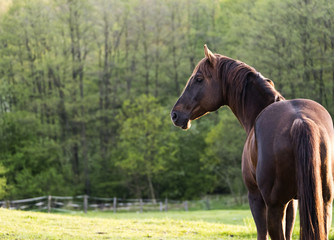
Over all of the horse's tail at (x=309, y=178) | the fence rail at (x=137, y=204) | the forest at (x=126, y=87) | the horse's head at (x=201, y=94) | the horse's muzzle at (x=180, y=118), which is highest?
the forest at (x=126, y=87)

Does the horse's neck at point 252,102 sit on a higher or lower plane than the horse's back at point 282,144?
higher

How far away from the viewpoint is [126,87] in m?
40.8

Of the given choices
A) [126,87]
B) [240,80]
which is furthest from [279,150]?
[126,87]

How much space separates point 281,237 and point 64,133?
120 ft

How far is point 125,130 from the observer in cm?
3503

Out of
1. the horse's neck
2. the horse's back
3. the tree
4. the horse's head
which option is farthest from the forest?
the horse's back

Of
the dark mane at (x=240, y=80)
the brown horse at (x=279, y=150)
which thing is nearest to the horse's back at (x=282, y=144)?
the brown horse at (x=279, y=150)

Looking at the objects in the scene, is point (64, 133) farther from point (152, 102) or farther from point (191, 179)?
point (191, 179)

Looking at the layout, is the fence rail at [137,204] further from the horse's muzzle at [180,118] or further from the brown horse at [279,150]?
the brown horse at [279,150]

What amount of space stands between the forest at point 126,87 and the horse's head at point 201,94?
25922 millimetres

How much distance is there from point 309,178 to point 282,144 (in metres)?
0.33

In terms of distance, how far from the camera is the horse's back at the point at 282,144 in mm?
3182

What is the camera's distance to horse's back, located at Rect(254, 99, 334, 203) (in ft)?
10.4

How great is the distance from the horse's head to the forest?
85.0ft
